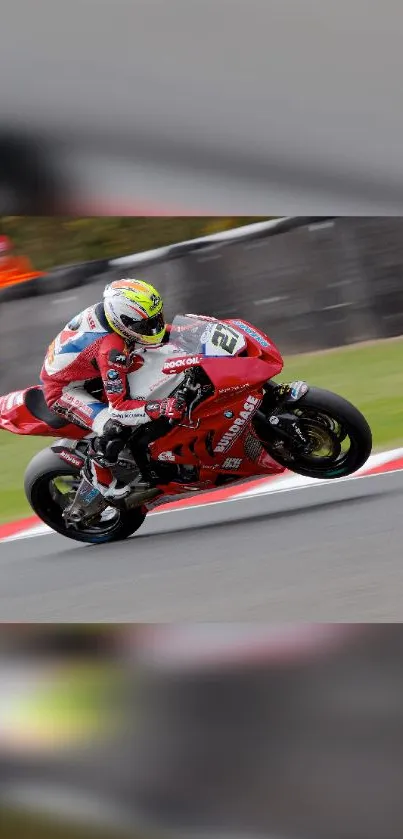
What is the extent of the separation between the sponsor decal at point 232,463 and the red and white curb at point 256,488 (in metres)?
0.37

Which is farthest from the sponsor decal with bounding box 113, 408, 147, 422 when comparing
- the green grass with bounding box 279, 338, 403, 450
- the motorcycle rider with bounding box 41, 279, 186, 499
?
the green grass with bounding box 279, 338, 403, 450

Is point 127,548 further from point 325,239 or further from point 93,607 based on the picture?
point 325,239

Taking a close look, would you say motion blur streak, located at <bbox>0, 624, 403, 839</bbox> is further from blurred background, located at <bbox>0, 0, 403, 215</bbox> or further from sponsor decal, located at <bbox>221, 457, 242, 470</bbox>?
blurred background, located at <bbox>0, 0, 403, 215</bbox>

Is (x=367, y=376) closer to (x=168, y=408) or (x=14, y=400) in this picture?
(x=168, y=408)

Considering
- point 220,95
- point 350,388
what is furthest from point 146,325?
point 350,388

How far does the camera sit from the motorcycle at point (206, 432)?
381cm

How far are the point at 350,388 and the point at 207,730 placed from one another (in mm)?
2345

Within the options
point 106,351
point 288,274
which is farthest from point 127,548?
point 288,274

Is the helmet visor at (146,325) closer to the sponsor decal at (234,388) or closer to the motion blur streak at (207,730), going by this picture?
the sponsor decal at (234,388)

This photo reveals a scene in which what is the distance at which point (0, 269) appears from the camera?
238 inches

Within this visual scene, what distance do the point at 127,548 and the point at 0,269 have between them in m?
2.43

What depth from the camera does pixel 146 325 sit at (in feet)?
12.6

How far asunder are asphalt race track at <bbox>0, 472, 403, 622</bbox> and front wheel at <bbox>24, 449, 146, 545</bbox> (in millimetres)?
65

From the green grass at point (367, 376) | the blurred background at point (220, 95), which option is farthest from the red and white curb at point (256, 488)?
the blurred background at point (220, 95)
